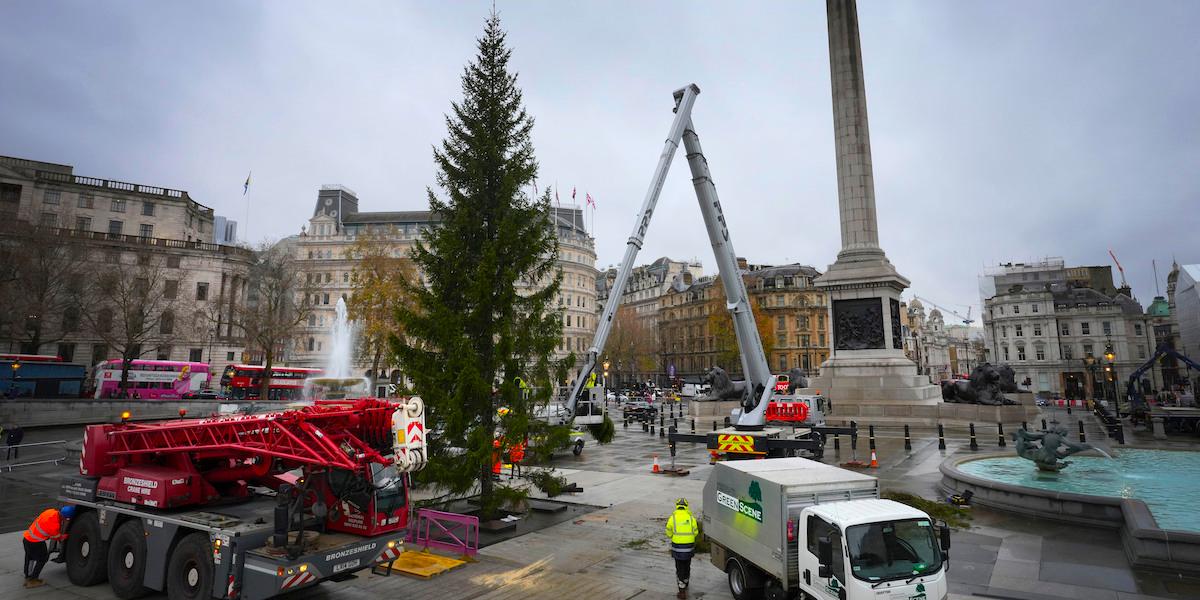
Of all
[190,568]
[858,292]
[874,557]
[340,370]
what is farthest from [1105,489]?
[340,370]

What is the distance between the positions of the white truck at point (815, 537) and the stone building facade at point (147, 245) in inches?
2320

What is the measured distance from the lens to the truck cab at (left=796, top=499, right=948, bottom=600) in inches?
253

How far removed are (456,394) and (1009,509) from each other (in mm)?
Result: 12827

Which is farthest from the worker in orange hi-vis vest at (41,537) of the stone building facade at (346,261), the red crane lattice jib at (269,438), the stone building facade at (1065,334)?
the stone building facade at (1065,334)

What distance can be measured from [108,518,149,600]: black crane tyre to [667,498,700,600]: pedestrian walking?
7.90 meters

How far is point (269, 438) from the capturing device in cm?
838

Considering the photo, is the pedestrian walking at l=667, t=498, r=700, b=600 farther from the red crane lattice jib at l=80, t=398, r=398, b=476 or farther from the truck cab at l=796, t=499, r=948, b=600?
the red crane lattice jib at l=80, t=398, r=398, b=476

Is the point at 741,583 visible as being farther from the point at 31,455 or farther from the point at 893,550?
the point at 31,455

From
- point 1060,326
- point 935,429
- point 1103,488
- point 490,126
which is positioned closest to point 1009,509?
point 1103,488

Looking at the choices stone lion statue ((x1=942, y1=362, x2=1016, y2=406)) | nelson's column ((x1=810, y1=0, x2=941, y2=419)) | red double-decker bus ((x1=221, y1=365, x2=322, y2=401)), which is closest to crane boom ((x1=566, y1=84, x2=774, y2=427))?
nelson's column ((x1=810, y1=0, x2=941, y2=419))

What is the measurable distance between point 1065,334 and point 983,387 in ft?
211

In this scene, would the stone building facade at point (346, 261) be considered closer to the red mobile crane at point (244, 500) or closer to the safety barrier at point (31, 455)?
the safety barrier at point (31, 455)

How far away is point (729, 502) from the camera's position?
890 centimetres

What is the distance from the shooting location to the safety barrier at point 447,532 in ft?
36.7
